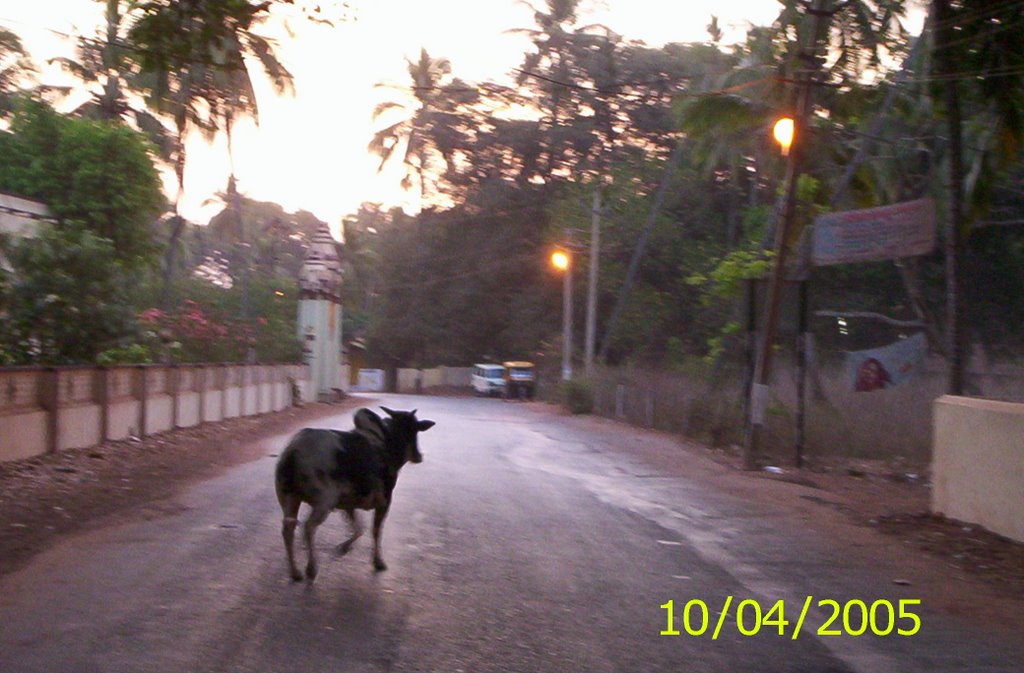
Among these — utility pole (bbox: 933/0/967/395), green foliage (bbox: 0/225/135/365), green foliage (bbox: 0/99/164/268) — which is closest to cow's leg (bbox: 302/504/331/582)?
utility pole (bbox: 933/0/967/395)

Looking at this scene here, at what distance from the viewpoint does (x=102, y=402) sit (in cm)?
1791

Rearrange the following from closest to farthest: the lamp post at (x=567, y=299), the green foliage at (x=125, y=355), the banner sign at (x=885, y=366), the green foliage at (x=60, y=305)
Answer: the green foliage at (x=60, y=305) < the green foliage at (x=125, y=355) < the banner sign at (x=885, y=366) < the lamp post at (x=567, y=299)

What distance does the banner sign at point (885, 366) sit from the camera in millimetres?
27562

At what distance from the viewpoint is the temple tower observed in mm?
42594

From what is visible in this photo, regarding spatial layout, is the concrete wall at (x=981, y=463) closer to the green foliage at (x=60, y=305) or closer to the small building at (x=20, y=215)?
the green foliage at (x=60, y=305)

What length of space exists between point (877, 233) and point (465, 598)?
13429mm

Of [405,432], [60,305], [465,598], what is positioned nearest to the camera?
[465,598]

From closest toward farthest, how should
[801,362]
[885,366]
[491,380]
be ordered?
1. [801,362]
2. [885,366]
3. [491,380]

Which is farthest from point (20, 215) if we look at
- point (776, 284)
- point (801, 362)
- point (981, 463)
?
point (981, 463)

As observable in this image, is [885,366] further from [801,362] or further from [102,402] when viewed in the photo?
[102,402]

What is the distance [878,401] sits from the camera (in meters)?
25.8

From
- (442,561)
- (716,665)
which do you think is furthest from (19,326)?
(716,665)
